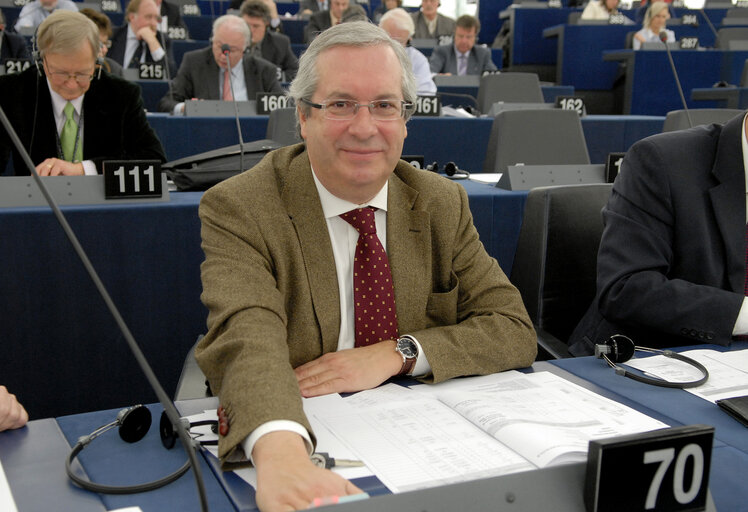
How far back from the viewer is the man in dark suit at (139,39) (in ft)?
19.7

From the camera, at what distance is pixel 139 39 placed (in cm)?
614

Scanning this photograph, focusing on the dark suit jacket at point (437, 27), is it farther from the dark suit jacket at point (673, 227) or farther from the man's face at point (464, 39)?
the dark suit jacket at point (673, 227)

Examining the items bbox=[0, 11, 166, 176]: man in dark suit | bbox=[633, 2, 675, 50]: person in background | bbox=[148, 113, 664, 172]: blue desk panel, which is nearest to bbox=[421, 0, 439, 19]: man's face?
bbox=[633, 2, 675, 50]: person in background

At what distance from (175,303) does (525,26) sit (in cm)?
776

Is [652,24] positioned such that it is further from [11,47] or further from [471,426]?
[471,426]

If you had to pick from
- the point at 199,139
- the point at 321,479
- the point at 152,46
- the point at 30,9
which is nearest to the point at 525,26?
the point at 152,46

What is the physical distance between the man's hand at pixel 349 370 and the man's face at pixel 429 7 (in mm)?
7620

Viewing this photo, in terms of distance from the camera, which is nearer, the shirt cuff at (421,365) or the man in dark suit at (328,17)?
the shirt cuff at (421,365)

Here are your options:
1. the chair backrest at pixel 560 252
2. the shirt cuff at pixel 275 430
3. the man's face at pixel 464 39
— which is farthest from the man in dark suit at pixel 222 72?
the shirt cuff at pixel 275 430

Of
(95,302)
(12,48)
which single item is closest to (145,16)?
(12,48)

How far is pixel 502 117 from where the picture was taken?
128 inches

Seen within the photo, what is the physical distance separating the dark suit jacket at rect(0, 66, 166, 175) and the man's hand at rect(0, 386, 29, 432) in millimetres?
1703

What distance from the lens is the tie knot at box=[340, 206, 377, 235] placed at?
127 cm

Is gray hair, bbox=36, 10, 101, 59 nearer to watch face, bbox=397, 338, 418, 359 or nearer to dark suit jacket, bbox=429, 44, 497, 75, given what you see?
watch face, bbox=397, 338, 418, 359
